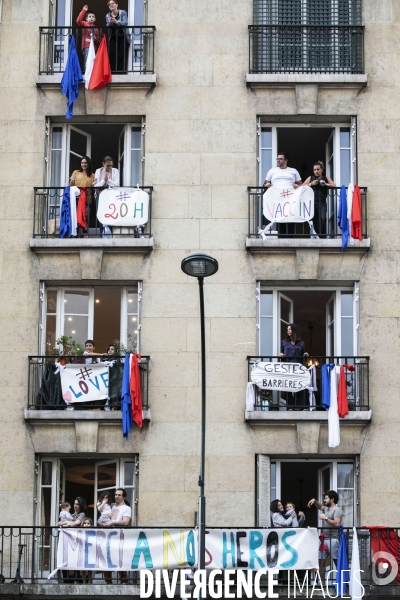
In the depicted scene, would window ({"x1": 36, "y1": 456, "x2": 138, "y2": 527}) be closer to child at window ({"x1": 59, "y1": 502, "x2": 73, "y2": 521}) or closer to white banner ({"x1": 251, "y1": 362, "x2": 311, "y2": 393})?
child at window ({"x1": 59, "y1": 502, "x2": 73, "y2": 521})

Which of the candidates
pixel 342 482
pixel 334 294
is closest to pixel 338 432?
pixel 342 482

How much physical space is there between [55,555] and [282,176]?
10026mm

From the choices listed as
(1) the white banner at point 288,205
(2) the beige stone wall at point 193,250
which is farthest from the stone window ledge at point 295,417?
(1) the white banner at point 288,205

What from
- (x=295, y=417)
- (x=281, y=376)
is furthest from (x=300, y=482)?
(x=281, y=376)

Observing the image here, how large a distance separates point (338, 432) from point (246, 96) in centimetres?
828

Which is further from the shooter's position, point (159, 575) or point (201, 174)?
point (201, 174)

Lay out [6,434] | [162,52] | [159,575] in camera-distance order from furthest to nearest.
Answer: [162,52]
[6,434]
[159,575]

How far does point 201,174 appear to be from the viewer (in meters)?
33.7

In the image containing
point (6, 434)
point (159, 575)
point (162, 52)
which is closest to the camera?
point (159, 575)

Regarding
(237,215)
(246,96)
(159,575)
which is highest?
(246,96)

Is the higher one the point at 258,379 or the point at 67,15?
the point at 67,15

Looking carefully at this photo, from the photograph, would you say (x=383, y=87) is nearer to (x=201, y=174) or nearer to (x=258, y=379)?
(x=201, y=174)

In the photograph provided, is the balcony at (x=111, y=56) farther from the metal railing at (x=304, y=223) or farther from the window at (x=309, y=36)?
the metal railing at (x=304, y=223)

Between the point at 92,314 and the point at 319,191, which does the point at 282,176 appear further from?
the point at 92,314
